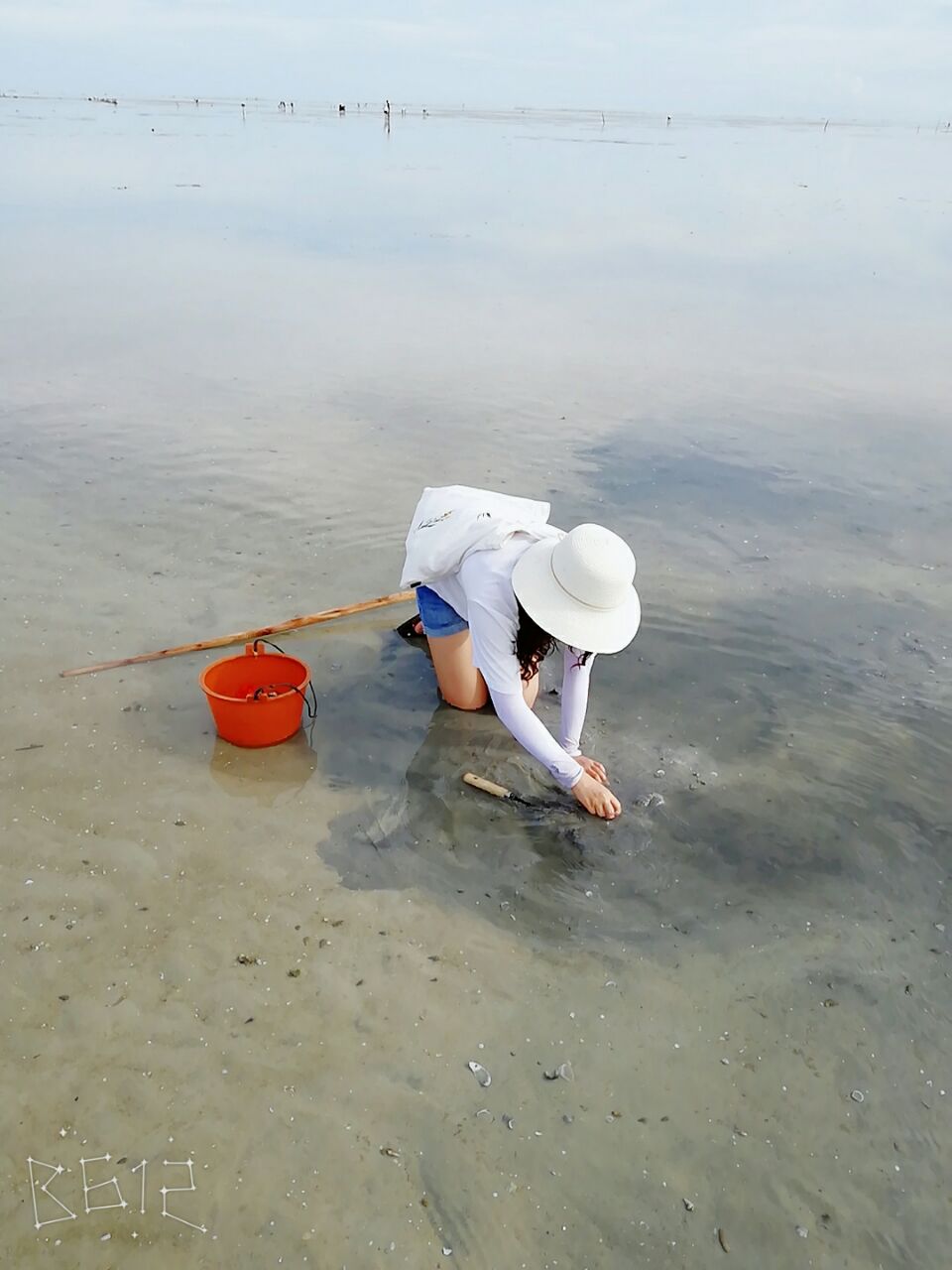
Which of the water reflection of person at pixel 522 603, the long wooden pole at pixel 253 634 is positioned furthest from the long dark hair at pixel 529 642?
the long wooden pole at pixel 253 634

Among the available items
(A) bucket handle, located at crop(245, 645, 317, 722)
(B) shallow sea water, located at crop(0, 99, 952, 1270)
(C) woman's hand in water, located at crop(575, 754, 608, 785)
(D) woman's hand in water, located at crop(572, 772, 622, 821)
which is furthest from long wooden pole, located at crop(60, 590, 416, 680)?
(D) woman's hand in water, located at crop(572, 772, 622, 821)

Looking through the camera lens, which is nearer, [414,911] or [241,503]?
[414,911]

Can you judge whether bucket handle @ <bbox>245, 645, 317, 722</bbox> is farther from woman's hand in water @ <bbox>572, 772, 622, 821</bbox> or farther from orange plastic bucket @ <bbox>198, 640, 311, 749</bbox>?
woman's hand in water @ <bbox>572, 772, 622, 821</bbox>

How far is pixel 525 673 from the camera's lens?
3559mm

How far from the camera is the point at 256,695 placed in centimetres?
400

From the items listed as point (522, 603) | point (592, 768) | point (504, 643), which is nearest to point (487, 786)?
point (592, 768)

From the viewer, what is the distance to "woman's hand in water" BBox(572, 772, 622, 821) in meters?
3.57

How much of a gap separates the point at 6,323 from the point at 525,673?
845 centimetres

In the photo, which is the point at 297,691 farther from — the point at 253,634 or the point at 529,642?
the point at 529,642

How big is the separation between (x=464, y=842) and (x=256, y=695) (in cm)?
114

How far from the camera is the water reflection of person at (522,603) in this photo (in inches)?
120

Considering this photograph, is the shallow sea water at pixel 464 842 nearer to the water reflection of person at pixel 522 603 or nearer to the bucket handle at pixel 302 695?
the bucket handle at pixel 302 695

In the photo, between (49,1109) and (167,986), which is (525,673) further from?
(49,1109)

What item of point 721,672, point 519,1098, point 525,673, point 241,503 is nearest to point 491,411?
point 241,503
